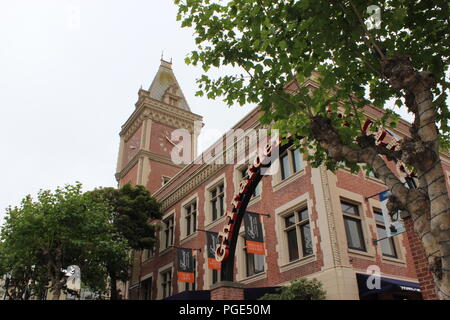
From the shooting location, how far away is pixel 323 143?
6.57 meters

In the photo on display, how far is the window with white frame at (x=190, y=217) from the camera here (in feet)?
73.0

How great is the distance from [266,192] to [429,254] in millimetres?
12563

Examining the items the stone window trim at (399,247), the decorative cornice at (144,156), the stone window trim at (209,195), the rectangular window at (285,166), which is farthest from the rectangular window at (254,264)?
the decorative cornice at (144,156)

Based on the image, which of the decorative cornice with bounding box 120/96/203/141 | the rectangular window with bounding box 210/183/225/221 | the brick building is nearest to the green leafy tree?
the brick building

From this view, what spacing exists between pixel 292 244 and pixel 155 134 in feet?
75.9

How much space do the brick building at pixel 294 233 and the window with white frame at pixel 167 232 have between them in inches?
2.5

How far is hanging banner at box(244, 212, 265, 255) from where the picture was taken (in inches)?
549

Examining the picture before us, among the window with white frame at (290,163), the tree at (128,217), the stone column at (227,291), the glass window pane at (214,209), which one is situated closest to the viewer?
the stone column at (227,291)

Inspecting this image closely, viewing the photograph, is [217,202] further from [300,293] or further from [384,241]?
[300,293]

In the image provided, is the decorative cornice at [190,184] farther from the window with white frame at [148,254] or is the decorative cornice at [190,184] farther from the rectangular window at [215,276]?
the rectangular window at [215,276]

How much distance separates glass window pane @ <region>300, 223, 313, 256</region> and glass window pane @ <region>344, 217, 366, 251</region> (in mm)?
1386

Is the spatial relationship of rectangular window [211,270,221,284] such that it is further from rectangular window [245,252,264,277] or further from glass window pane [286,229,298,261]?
glass window pane [286,229,298,261]
